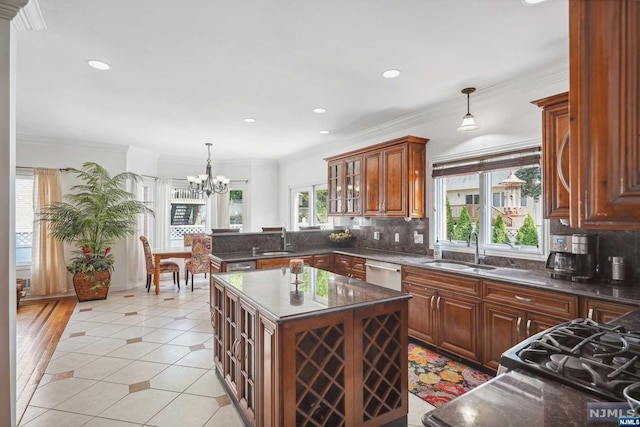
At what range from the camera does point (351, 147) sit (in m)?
5.64

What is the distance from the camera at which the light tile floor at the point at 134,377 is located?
2.34m

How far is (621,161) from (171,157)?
7742 mm

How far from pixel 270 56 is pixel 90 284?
4.87 m

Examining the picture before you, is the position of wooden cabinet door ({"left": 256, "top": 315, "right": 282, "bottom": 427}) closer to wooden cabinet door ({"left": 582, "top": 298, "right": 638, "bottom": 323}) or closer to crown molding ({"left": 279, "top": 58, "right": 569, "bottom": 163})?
wooden cabinet door ({"left": 582, "top": 298, "right": 638, "bottom": 323})

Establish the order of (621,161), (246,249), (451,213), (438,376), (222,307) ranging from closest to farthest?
(621,161) < (222,307) < (438,376) < (451,213) < (246,249)

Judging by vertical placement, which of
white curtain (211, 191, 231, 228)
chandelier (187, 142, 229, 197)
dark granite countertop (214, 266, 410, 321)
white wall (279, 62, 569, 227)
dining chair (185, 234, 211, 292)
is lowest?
dining chair (185, 234, 211, 292)

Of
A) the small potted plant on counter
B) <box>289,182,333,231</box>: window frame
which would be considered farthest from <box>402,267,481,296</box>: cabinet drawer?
<box>289,182,333,231</box>: window frame

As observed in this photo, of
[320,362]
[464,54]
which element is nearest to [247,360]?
[320,362]

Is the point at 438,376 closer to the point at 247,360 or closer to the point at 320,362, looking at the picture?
A: the point at 320,362

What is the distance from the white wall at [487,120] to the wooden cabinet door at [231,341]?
284 cm

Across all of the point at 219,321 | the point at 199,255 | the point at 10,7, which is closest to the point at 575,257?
the point at 219,321

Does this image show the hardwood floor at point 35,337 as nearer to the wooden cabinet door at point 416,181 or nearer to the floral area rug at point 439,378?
the floral area rug at point 439,378

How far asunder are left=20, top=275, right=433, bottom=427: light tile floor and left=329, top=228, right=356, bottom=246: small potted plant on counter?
2.20 meters

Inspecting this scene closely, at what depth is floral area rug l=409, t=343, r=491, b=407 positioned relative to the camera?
2.60 meters
